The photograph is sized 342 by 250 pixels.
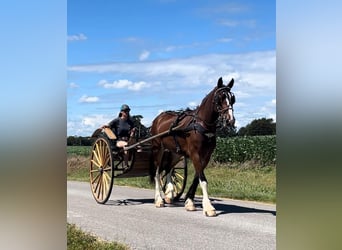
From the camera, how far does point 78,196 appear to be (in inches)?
135

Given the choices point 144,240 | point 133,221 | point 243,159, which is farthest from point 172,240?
point 243,159

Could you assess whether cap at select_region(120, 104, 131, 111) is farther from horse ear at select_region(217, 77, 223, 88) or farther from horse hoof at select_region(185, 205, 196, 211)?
horse hoof at select_region(185, 205, 196, 211)

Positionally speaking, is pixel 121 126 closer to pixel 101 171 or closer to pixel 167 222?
pixel 101 171

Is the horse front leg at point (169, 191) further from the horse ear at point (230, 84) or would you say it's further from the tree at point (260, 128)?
the horse ear at point (230, 84)

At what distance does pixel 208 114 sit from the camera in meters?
3.25

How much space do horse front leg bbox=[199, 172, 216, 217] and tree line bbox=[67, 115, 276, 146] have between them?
0.35 metres

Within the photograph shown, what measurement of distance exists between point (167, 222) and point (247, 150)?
0.80m

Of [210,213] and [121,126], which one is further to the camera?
[121,126]

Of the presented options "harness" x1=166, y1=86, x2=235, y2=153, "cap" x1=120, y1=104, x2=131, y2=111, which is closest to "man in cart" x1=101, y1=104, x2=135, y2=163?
"cap" x1=120, y1=104, x2=131, y2=111

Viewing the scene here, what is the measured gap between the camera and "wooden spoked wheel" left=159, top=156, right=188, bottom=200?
349 cm

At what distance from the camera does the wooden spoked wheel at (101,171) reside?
3461 millimetres

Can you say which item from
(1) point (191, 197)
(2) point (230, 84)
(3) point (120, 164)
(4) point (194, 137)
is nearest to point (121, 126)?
(3) point (120, 164)
